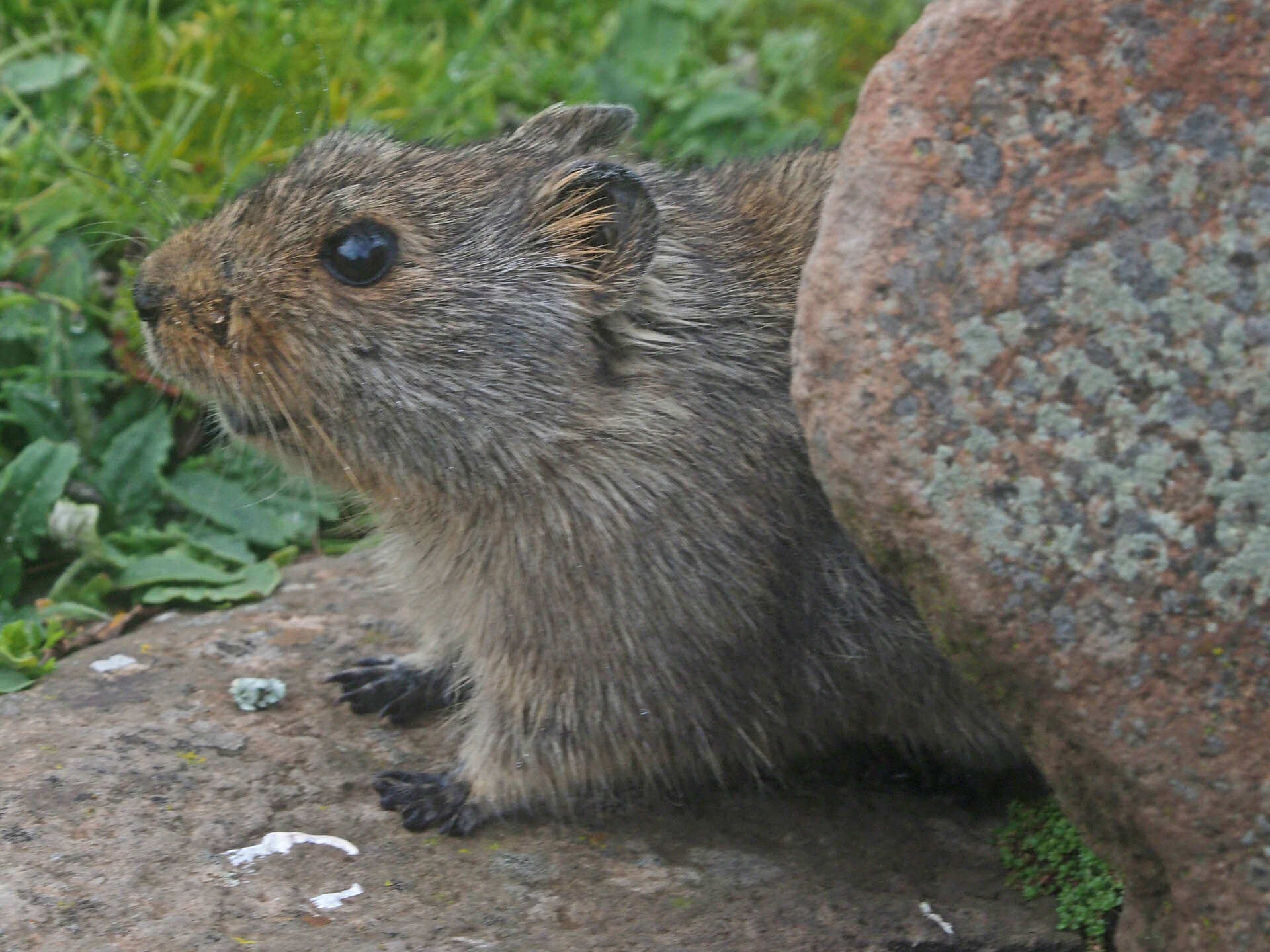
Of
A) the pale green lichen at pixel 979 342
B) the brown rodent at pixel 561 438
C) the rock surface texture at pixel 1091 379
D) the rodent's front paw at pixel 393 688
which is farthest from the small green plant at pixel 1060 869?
the rodent's front paw at pixel 393 688

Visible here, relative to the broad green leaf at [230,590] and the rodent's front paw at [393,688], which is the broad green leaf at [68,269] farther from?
the rodent's front paw at [393,688]

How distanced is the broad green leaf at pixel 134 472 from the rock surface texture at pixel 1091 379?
330 centimetres

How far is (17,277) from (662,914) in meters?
3.77

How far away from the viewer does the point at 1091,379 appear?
2.90 m

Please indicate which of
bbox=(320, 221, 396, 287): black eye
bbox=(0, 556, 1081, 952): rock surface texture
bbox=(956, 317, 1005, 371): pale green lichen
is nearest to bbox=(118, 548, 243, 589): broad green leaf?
bbox=(0, 556, 1081, 952): rock surface texture

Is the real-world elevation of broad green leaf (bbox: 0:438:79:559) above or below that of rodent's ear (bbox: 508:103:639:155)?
below

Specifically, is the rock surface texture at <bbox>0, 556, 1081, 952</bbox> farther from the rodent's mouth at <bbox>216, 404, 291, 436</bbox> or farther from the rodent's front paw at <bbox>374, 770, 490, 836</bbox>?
the rodent's mouth at <bbox>216, 404, 291, 436</bbox>

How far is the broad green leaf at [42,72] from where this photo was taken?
6.46 meters

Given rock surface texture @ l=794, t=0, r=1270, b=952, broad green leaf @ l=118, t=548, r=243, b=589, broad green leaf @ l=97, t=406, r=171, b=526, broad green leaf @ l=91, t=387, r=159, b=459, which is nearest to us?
rock surface texture @ l=794, t=0, r=1270, b=952

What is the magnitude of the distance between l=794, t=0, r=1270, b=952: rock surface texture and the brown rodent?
873 millimetres

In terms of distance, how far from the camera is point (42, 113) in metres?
6.45

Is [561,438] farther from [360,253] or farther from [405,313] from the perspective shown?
[360,253]

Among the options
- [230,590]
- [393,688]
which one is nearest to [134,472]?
[230,590]

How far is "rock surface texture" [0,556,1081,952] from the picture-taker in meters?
3.54
